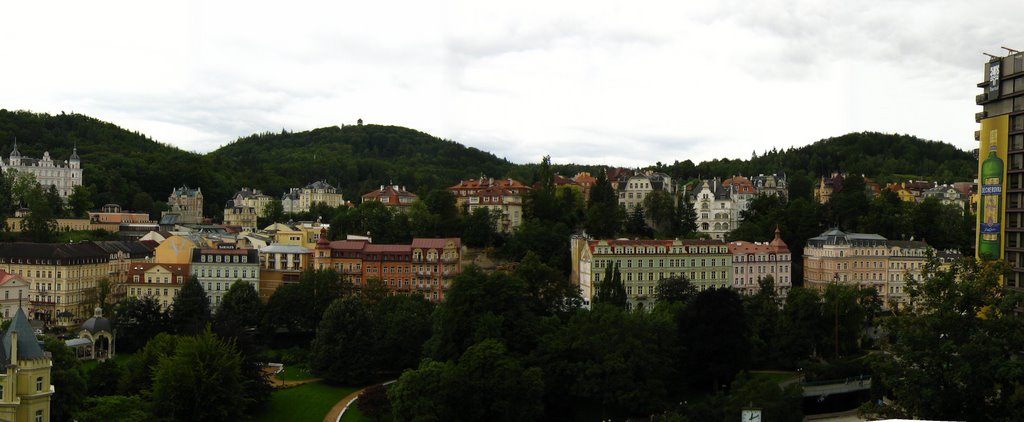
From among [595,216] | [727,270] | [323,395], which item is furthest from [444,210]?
[323,395]

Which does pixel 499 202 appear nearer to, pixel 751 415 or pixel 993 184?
pixel 993 184

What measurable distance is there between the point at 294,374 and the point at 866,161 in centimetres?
10635

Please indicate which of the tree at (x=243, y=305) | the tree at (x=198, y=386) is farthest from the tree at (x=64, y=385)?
the tree at (x=243, y=305)

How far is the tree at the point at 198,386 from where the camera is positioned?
4691cm

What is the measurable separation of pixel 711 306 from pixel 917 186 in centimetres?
7028

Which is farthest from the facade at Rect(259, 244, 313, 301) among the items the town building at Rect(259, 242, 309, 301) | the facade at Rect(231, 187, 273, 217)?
the facade at Rect(231, 187, 273, 217)

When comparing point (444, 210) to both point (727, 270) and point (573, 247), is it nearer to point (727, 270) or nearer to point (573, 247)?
point (573, 247)

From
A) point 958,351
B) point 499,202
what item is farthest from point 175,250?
point 958,351

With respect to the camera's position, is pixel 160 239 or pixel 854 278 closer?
pixel 854 278

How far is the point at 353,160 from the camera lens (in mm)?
156500

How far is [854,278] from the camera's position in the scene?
8138 cm

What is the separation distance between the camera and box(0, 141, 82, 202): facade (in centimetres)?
11556

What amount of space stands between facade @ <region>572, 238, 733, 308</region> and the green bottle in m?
26.9

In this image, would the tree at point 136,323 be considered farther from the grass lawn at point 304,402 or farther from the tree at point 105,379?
the grass lawn at point 304,402
